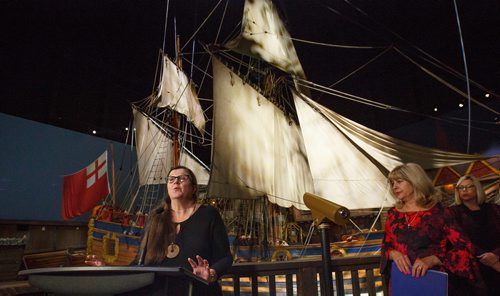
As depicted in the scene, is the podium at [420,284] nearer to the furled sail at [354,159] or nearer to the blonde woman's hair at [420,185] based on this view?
the blonde woman's hair at [420,185]

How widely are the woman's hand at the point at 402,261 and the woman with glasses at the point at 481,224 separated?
A: 0.56m

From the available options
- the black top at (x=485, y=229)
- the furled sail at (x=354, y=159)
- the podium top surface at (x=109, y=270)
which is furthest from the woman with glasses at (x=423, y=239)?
the furled sail at (x=354, y=159)

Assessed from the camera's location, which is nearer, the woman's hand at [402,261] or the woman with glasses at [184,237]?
the woman with glasses at [184,237]

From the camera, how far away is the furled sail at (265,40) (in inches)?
339

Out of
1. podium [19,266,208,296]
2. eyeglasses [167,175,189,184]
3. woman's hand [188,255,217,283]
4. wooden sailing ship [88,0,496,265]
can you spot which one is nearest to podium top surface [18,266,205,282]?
podium [19,266,208,296]

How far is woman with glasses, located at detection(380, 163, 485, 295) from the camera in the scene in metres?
1.51

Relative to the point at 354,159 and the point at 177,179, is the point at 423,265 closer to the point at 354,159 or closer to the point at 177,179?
the point at 177,179

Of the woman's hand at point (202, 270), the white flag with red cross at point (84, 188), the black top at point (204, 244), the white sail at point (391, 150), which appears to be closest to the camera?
the woman's hand at point (202, 270)

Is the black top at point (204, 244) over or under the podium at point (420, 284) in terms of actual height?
over

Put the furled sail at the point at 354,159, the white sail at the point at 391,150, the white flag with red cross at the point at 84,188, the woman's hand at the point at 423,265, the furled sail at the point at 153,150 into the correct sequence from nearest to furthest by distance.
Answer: the woman's hand at the point at 423,265, the white sail at the point at 391,150, the white flag with red cross at the point at 84,188, the furled sail at the point at 354,159, the furled sail at the point at 153,150

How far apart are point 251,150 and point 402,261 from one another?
22.9ft

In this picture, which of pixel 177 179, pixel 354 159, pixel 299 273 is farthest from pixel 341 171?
pixel 177 179

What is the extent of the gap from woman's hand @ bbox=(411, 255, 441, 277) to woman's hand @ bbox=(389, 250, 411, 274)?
0.10 feet

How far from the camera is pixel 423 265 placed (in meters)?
1.44
